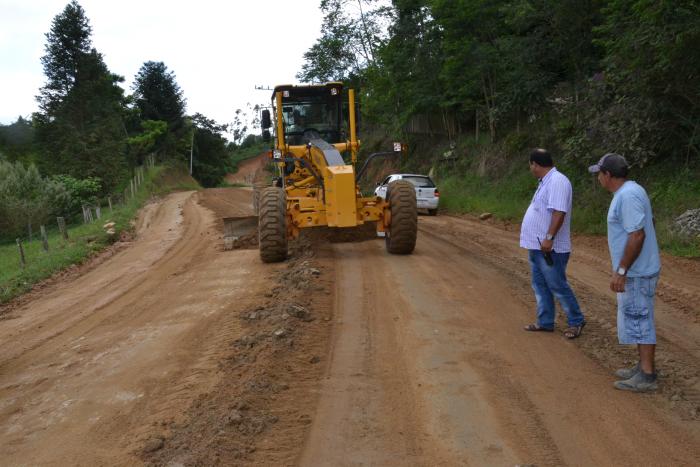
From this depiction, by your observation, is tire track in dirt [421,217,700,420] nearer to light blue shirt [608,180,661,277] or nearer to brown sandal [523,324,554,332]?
brown sandal [523,324,554,332]

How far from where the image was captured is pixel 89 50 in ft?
158

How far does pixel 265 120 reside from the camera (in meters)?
12.3

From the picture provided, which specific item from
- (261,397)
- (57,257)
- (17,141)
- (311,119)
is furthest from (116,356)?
(17,141)

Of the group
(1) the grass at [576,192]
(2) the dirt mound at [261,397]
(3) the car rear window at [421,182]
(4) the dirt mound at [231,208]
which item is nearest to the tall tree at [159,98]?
(4) the dirt mound at [231,208]

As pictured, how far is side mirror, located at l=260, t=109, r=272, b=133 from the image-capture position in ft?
40.3

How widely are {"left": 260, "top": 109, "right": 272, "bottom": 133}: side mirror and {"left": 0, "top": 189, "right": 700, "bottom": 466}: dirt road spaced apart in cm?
344

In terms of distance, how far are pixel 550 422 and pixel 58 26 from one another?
167 feet

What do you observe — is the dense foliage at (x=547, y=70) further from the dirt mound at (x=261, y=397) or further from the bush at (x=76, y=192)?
the bush at (x=76, y=192)

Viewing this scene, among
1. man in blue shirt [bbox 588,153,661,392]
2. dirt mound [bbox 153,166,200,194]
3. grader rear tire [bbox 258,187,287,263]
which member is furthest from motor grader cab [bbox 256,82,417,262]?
dirt mound [bbox 153,166,200,194]

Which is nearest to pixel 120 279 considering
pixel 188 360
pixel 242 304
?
pixel 242 304

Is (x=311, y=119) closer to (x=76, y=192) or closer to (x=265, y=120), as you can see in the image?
(x=265, y=120)

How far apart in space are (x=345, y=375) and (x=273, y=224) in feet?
19.2

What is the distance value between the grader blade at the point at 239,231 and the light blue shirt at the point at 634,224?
991 cm

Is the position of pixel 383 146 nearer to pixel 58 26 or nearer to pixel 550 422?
pixel 58 26
